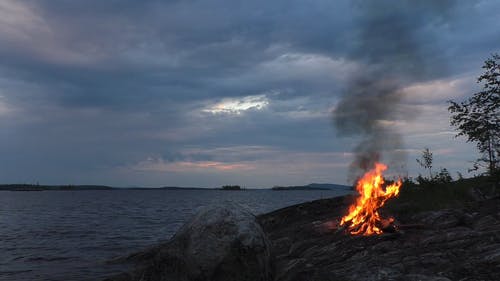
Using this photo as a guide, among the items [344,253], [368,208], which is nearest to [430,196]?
[368,208]

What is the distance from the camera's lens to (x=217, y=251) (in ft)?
39.3

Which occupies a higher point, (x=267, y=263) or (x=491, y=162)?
(x=491, y=162)

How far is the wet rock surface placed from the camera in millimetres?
10241

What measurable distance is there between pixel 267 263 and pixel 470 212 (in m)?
7.63

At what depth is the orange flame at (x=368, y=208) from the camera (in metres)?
15.5

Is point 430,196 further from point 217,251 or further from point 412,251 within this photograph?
point 217,251

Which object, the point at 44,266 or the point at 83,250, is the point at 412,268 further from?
the point at 83,250

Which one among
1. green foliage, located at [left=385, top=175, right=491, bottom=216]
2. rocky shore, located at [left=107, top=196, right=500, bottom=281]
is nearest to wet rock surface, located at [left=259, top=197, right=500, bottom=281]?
rocky shore, located at [left=107, top=196, right=500, bottom=281]

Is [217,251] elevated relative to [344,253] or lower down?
elevated

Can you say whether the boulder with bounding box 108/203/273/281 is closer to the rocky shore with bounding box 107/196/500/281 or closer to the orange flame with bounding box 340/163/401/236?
the rocky shore with bounding box 107/196/500/281

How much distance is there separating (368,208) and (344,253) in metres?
4.31

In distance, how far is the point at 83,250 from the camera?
98.8 ft

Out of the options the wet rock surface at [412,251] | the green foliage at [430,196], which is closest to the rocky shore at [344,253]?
the wet rock surface at [412,251]

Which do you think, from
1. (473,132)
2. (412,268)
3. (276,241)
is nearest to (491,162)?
(473,132)
